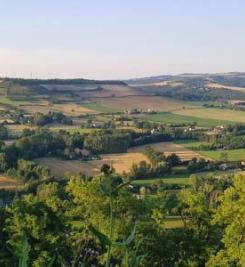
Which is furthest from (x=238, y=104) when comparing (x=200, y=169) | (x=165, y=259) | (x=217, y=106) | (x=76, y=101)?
(x=165, y=259)

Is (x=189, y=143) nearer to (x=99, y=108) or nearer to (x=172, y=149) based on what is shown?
(x=172, y=149)

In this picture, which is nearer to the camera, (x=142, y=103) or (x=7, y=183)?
(x=7, y=183)

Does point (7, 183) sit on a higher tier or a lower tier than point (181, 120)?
lower

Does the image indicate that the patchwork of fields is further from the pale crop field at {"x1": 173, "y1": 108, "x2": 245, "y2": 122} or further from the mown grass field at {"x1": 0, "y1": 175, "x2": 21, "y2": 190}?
the pale crop field at {"x1": 173, "y1": 108, "x2": 245, "y2": 122}

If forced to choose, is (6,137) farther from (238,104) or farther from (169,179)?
(238,104)

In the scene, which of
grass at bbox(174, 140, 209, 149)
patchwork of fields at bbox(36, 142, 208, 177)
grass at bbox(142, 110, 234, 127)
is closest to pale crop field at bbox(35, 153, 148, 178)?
patchwork of fields at bbox(36, 142, 208, 177)

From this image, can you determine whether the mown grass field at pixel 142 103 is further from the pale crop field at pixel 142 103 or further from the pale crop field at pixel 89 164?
the pale crop field at pixel 89 164

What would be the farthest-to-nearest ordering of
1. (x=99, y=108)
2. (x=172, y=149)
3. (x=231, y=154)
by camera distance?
(x=99, y=108)
(x=172, y=149)
(x=231, y=154)


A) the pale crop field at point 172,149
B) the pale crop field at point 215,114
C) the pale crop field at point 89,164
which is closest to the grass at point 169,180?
the pale crop field at point 89,164

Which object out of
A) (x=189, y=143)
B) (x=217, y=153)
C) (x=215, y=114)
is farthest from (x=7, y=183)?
(x=215, y=114)
